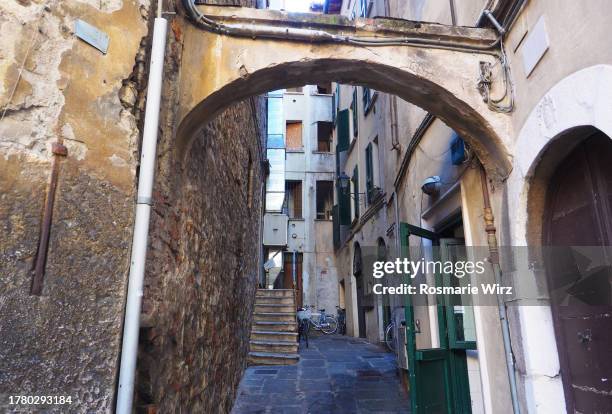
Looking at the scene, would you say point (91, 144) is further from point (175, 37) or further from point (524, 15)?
point (524, 15)

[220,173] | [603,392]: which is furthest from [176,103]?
[603,392]

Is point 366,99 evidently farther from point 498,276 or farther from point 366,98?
point 498,276

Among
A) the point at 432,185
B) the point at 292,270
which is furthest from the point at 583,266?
the point at 292,270

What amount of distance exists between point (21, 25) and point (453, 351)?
4.31 m

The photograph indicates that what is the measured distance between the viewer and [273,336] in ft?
24.7

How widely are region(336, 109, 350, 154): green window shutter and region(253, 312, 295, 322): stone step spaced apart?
18.7 ft

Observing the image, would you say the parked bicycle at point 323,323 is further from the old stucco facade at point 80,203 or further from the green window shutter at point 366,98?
the old stucco facade at point 80,203

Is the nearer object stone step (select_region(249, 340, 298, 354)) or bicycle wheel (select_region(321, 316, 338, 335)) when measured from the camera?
stone step (select_region(249, 340, 298, 354))

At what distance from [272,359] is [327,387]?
1.63 meters

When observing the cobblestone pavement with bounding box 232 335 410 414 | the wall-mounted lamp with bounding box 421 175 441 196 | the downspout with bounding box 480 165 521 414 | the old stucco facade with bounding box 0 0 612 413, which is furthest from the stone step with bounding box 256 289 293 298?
the downspout with bounding box 480 165 521 414

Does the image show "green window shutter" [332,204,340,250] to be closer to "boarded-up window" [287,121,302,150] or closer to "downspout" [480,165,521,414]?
"boarded-up window" [287,121,302,150]

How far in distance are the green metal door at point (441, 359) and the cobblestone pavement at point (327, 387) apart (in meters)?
0.74

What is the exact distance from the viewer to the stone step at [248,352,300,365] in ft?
22.5

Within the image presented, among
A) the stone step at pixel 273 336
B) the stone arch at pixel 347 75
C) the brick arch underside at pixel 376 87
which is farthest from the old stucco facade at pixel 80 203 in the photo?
the stone step at pixel 273 336
